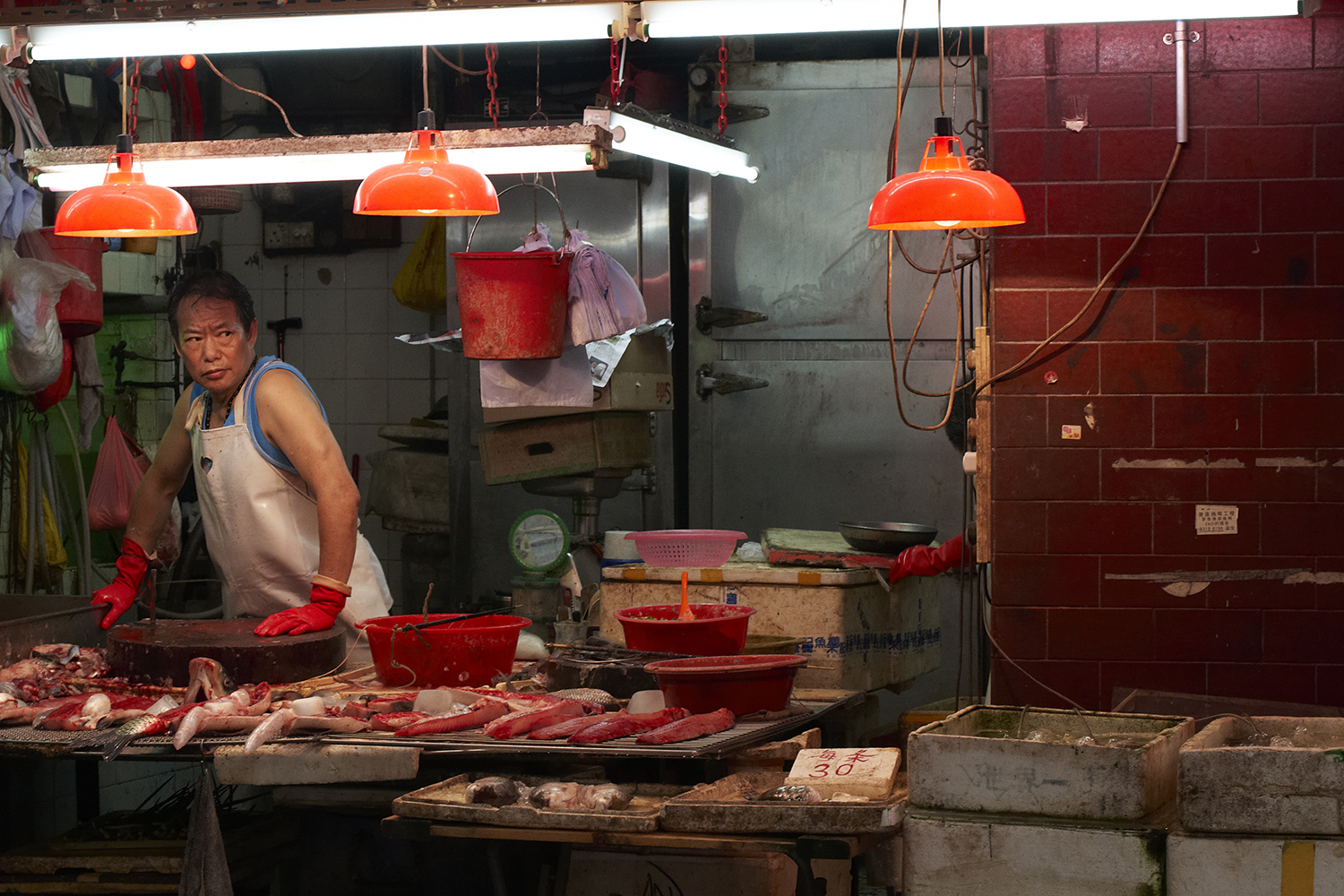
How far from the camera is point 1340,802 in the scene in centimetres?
309

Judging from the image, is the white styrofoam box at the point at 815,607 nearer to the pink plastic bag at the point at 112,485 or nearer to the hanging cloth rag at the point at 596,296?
the hanging cloth rag at the point at 596,296

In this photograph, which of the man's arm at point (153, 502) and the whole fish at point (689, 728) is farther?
the man's arm at point (153, 502)

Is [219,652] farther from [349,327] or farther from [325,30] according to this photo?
[349,327]

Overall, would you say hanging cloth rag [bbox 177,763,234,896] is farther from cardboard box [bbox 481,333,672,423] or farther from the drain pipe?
the drain pipe

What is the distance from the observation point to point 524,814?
137 inches

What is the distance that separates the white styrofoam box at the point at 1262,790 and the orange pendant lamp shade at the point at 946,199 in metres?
1.72

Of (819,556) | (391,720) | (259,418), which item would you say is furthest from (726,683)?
(259,418)

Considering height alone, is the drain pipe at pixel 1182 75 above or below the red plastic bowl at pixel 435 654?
above

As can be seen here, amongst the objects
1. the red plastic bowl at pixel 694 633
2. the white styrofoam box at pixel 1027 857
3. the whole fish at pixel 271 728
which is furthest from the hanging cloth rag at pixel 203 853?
the white styrofoam box at pixel 1027 857

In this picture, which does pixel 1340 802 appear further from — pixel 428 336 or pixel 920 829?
pixel 428 336

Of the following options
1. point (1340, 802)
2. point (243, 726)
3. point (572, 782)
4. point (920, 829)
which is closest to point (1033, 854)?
point (920, 829)

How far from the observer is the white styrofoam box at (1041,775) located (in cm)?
323

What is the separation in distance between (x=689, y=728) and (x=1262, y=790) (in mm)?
1434

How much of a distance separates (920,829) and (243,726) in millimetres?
1851
